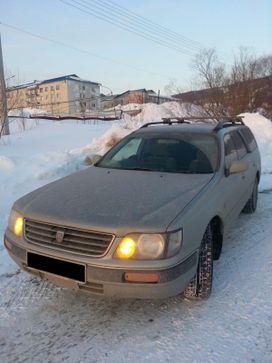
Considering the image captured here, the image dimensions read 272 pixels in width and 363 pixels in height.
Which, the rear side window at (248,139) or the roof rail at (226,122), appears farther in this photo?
the rear side window at (248,139)

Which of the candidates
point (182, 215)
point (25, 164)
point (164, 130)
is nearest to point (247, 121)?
point (25, 164)

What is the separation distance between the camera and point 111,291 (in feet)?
8.87

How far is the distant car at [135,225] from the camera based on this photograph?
8.71ft

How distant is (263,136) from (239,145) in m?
8.38

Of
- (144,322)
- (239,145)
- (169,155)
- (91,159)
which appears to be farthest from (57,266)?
(91,159)

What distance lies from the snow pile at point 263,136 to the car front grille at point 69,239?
7.60 metres

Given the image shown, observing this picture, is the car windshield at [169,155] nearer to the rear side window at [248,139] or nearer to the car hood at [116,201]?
the car hood at [116,201]

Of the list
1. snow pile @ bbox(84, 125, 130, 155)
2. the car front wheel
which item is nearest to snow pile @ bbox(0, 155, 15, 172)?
snow pile @ bbox(84, 125, 130, 155)

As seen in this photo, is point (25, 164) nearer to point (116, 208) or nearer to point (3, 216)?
point (3, 216)

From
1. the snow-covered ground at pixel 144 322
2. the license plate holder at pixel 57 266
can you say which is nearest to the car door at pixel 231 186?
the snow-covered ground at pixel 144 322

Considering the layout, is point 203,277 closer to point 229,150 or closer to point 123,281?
point 123,281

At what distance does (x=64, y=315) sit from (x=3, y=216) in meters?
2.63

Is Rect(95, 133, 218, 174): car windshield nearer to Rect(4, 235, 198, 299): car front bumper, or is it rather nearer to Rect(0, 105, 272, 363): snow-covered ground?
Rect(0, 105, 272, 363): snow-covered ground

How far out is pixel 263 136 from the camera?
1277 cm
